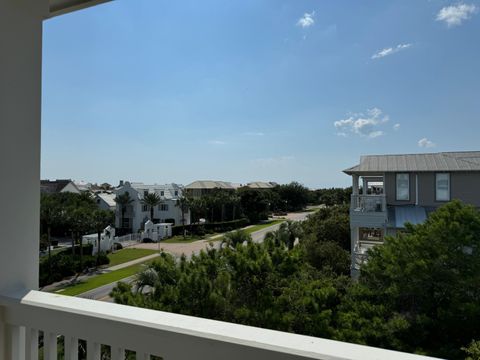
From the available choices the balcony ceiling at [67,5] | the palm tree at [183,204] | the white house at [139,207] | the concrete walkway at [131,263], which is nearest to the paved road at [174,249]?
the concrete walkway at [131,263]

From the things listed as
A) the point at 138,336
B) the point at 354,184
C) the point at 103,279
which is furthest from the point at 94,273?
the point at 354,184

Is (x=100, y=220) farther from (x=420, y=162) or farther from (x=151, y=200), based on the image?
(x=420, y=162)

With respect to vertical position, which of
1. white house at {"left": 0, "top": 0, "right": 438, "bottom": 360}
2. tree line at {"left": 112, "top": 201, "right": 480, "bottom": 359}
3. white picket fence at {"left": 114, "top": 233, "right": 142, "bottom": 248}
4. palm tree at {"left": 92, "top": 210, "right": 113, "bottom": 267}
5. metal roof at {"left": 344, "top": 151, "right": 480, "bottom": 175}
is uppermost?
metal roof at {"left": 344, "top": 151, "right": 480, "bottom": 175}

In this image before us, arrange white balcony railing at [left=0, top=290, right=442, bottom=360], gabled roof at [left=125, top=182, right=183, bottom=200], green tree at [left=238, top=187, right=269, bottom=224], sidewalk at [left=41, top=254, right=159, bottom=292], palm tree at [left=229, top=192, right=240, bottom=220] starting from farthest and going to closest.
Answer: palm tree at [left=229, top=192, right=240, bottom=220]
green tree at [left=238, top=187, right=269, bottom=224]
gabled roof at [left=125, top=182, right=183, bottom=200]
sidewalk at [left=41, top=254, right=159, bottom=292]
white balcony railing at [left=0, top=290, right=442, bottom=360]

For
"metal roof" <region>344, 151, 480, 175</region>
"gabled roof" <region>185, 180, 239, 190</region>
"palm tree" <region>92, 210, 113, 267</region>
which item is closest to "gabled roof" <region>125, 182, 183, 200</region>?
"palm tree" <region>92, 210, 113, 267</region>

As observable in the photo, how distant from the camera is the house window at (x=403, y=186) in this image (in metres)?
3.88

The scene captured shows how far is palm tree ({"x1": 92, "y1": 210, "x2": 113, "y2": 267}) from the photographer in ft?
10.4

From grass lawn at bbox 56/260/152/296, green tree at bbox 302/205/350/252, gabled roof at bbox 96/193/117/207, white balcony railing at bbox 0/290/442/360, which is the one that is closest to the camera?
white balcony railing at bbox 0/290/442/360

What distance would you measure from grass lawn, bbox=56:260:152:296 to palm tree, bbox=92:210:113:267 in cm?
22

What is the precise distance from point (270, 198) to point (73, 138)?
5200 millimetres

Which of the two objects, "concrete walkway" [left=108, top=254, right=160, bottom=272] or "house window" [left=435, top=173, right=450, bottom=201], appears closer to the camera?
"concrete walkway" [left=108, top=254, right=160, bottom=272]

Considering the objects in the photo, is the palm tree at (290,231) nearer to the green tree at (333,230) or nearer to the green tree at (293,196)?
the green tree at (333,230)

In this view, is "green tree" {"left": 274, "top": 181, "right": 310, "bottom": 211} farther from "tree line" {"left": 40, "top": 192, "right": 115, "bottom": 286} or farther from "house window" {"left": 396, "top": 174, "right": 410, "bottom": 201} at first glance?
"tree line" {"left": 40, "top": 192, "right": 115, "bottom": 286}

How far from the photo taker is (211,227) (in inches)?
341
